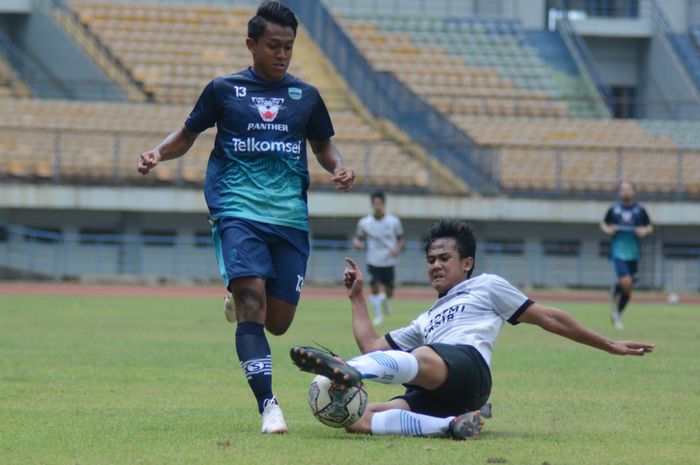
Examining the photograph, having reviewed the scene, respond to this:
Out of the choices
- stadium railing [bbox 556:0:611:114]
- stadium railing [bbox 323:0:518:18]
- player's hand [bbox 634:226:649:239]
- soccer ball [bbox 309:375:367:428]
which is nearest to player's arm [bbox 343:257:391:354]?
soccer ball [bbox 309:375:367:428]

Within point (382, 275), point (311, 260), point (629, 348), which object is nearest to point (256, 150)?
point (629, 348)

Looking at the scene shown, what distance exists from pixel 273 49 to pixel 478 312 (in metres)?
Answer: 2.08

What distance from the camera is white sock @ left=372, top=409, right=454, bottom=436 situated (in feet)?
25.4

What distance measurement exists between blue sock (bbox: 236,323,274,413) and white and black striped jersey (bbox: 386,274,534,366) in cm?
105

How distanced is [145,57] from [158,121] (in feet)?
13.7

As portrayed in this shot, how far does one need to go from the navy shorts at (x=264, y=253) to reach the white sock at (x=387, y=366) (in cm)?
103

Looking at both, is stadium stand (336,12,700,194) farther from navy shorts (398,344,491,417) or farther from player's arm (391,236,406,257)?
navy shorts (398,344,491,417)

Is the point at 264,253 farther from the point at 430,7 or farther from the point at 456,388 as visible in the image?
the point at 430,7

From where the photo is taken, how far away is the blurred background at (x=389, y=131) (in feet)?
124

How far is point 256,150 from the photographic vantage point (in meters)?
8.48

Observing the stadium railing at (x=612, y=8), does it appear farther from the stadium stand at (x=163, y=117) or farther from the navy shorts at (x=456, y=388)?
the navy shorts at (x=456, y=388)

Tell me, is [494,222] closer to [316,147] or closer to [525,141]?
[525,141]

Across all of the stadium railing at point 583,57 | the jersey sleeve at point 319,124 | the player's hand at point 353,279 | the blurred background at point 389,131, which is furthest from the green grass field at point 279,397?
the stadium railing at point 583,57

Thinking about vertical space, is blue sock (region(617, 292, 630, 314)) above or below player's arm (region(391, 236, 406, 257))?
below
